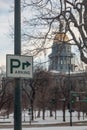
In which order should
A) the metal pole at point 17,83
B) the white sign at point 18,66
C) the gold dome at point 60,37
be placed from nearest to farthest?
1. the metal pole at point 17,83
2. the white sign at point 18,66
3. the gold dome at point 60,37

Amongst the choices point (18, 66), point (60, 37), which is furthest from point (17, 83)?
point (60, 37)

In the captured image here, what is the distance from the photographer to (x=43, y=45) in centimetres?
3017

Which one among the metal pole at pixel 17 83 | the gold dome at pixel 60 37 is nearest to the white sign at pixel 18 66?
the metal pole at pixel 17 83

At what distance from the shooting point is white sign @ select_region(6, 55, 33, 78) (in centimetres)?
1350

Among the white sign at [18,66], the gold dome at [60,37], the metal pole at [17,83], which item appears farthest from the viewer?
the gold dome at [60,37]

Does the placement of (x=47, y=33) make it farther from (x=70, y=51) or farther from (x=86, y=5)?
(x=70, y=51)

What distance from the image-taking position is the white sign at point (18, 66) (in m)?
13.5

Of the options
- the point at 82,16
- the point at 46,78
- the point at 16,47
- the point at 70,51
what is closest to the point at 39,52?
the point at 82,16

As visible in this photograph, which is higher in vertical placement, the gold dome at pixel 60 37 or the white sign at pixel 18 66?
the gold dome at pixel 60 37

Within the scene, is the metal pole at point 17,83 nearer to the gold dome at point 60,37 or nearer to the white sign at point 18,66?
the white sign at point 18,66

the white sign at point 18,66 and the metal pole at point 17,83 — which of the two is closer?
the metal pole at point 17,83

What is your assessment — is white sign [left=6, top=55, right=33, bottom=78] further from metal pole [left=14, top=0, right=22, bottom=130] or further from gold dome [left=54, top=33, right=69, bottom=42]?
gold dome [left=54, top=33, right=69, bottom=42]

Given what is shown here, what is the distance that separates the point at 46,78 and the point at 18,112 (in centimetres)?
7044

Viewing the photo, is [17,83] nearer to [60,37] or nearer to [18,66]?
[18,66]
